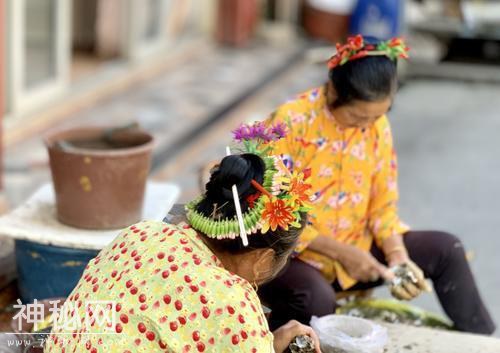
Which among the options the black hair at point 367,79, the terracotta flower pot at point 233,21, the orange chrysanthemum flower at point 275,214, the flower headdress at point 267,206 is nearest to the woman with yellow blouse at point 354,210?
the black hair at point 367,79

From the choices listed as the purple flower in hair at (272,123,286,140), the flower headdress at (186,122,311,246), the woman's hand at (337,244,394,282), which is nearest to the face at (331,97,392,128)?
the woman's hand at (337,244,394,282)

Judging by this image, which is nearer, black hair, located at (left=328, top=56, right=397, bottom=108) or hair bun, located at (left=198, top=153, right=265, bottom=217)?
hair bun, located at (left=198, top=153, right=265, bottom=217)

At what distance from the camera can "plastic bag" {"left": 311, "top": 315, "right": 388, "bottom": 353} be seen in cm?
296

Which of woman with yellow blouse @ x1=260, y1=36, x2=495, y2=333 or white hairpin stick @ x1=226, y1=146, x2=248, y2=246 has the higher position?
white hairpin stick @ x1=226, y1=146, x2=248, y2=246

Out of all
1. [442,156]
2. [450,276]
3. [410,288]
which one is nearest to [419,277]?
[410,288]

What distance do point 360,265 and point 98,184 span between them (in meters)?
1.02

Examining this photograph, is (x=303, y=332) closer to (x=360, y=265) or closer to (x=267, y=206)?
(x=267, y=206)

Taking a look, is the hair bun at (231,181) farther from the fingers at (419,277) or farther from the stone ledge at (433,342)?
the fingers at (419,277)

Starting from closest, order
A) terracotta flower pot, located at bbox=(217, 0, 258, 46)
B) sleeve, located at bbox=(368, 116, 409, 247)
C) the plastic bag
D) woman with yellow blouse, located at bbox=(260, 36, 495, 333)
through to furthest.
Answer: the plastic bag
woman with yellow blouse, located at bbox=(260, 36, 495, 333)
sleeve, located at bbox=(368, 116, 409, 247)
terracotta flower pot, located at bbox=(217, 0, 258, 46)

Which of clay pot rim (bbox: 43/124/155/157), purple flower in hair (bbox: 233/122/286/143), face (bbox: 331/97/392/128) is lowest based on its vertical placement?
clay pot rim (bbox: 43/124/155/157)

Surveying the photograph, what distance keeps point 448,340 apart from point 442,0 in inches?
306

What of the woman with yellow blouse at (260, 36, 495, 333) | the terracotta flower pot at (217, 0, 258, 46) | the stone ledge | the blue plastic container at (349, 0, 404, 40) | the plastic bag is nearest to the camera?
the plastic bag

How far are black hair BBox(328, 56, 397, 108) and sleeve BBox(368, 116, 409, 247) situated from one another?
319 mm

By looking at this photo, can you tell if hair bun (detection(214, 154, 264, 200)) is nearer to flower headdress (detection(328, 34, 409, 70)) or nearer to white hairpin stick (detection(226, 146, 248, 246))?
white hairpin stick (detection(226, 146, 248, 246))
